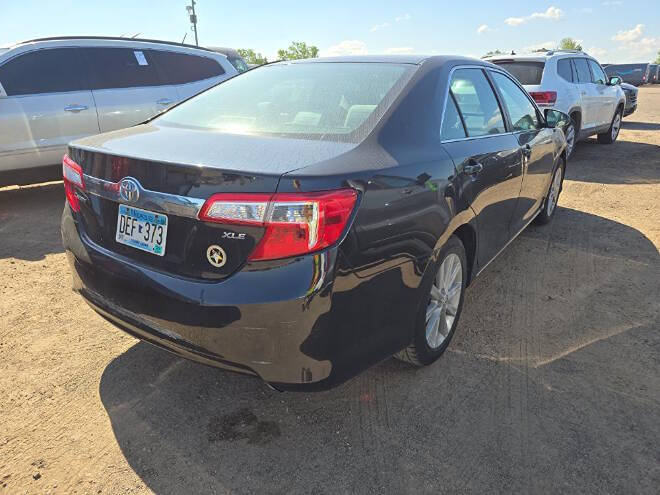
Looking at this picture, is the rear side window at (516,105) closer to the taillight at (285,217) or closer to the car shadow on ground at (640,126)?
the taillight at (285,217)

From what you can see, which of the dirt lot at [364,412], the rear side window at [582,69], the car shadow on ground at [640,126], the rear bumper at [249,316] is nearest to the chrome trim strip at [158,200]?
the rear bumper at [249,316]

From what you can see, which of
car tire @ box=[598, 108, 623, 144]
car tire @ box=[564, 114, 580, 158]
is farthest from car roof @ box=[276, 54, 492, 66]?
car tire @ box=[598, 108, 623, 144]

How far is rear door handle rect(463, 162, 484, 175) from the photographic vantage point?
8.74 feet

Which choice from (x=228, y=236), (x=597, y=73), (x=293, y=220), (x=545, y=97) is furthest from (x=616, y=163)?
(x=228, y=236)

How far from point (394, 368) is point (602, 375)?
1122 millimetres

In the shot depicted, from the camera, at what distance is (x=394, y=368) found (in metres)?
2.76

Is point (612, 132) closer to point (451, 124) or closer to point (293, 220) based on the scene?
point (451, 124)

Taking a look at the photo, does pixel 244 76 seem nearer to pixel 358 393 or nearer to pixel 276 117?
pixel 276 117

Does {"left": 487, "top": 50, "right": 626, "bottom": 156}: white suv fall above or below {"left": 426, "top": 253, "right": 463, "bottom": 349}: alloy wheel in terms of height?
above

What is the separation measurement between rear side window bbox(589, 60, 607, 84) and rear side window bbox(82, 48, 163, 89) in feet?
26.0

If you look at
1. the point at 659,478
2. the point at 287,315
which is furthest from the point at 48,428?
the point at 659,478

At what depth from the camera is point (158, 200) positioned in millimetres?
1921

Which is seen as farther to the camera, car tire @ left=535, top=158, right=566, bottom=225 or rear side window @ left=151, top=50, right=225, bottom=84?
rear side window @ left=151, top=50, right=225, bottom=84

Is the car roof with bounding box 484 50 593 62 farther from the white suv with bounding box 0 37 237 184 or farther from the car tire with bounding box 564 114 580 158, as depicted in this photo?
the white suv with bounding box 0 37 237 184
